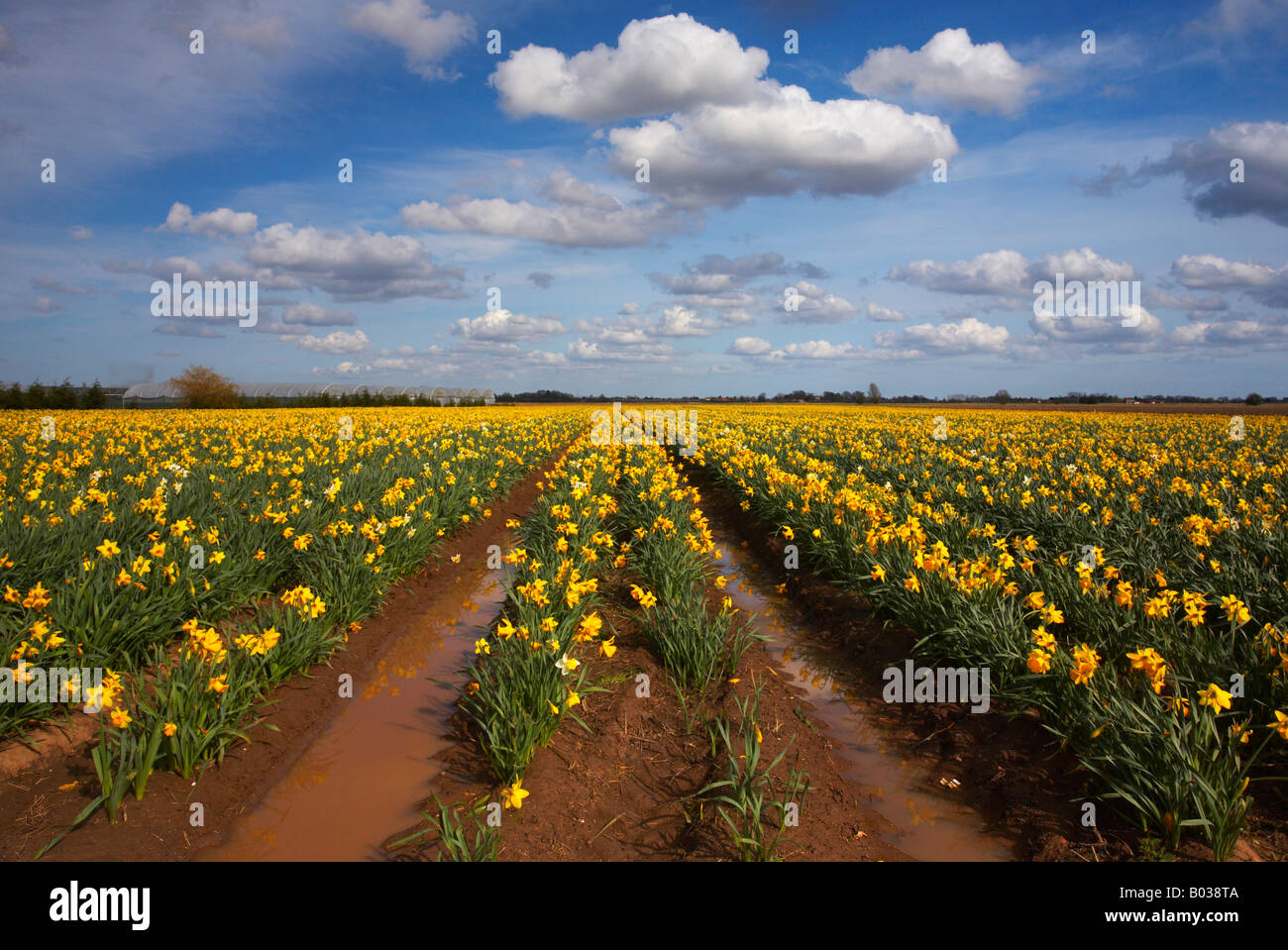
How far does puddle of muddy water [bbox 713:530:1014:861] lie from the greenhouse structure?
59302mm

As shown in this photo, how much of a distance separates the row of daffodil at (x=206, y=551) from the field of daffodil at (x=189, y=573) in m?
0.02

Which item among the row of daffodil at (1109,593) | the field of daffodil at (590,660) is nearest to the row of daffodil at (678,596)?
the field of daffodil at (590,660)

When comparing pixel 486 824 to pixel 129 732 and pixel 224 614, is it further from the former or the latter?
pixel 224 614

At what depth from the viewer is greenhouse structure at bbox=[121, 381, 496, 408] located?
54612 millimetres

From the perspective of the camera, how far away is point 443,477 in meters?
11.2

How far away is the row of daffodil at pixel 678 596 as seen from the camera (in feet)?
17.2

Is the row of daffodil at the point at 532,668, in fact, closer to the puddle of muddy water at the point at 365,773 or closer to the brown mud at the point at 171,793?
the puddle of muddy water at the point at 365,773

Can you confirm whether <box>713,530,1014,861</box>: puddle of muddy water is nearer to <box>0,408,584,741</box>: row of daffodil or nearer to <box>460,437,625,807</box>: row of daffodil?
<box>460,437,625,807</box>: row of daffodil

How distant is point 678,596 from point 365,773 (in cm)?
333

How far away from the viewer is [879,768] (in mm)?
4453

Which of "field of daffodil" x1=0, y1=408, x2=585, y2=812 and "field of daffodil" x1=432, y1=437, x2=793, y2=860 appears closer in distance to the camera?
"field of daffodil" x1=432, y1=437, x2=793, y2=860

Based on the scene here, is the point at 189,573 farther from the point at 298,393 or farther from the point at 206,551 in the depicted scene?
the point at 298,393

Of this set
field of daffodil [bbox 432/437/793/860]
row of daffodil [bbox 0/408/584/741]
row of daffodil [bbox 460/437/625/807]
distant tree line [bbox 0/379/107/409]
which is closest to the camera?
field of daffodil [bbox 432/437/793/860]

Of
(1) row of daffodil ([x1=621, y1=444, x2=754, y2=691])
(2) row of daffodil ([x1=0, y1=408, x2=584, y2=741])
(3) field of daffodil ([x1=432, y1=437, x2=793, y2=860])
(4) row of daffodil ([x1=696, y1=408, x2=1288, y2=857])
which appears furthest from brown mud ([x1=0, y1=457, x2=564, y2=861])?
(4) row of daffodil ([x1=696, y1=408, x2=1288, y2=857])
